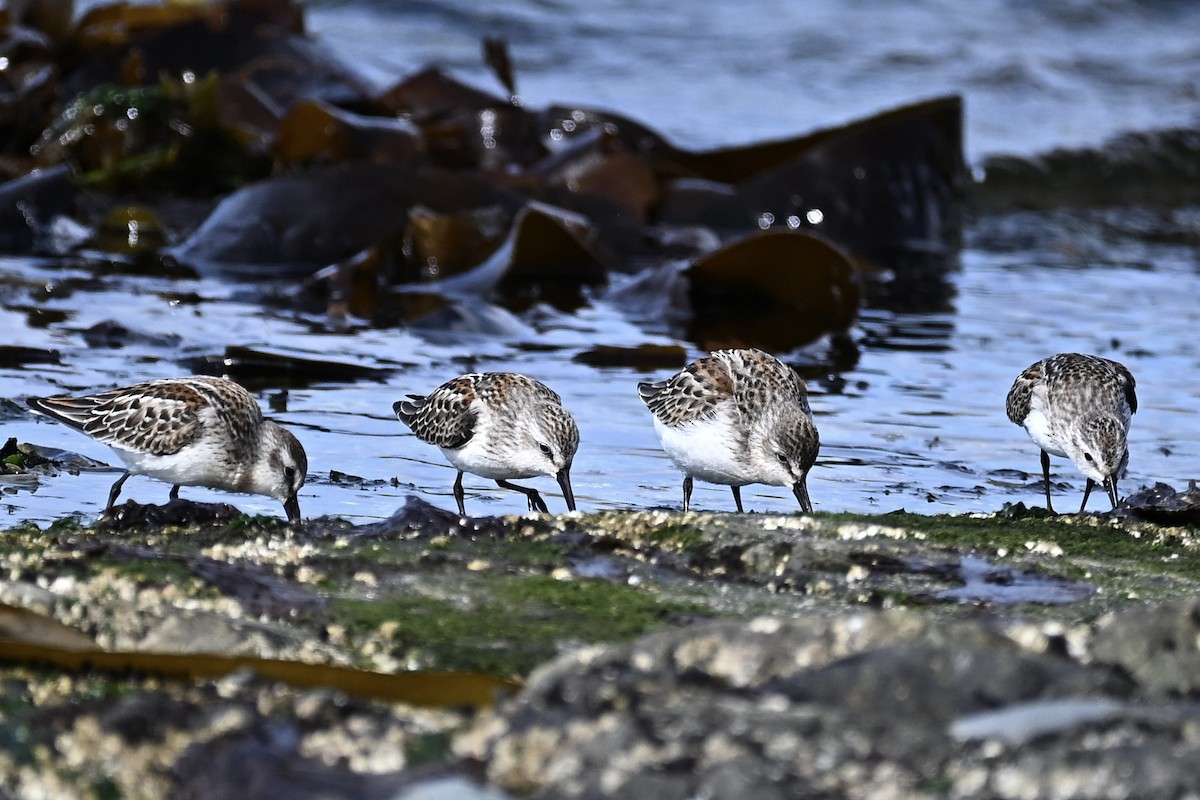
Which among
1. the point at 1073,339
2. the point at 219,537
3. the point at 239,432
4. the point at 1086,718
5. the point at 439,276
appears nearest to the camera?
the point at 1086,718

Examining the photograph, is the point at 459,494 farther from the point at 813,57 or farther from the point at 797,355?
the point at 813,57

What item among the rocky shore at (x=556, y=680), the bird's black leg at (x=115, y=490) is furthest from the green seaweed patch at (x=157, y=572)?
the bird's black leg at (x=115, y=490)

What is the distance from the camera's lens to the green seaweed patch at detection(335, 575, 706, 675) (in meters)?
3.08

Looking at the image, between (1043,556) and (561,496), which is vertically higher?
(1043,556)

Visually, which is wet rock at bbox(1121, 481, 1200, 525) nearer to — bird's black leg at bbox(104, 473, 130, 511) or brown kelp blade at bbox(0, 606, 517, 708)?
brown kelp blade at bbox(0, 606, 517, 708)

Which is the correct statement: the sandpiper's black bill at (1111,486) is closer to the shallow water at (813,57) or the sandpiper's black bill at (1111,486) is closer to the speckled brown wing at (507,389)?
the speckled brown wing at (507,389)

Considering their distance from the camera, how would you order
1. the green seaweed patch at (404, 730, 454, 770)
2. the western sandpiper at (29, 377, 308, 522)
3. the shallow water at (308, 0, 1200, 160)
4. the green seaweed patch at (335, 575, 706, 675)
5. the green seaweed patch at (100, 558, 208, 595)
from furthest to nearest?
the shallow water at (308, 0, 1200, 160), the western sandpiper at (29, 377, 308, 522), the green seaweed patch at (100, 558, 208, 595), the green seaweed patch at (335, 575, 706, 675), the green seaweed patch at (404, 730, 454, 770)

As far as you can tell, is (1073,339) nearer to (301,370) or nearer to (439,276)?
(439,276)

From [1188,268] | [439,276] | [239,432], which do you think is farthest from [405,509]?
[1188,268]

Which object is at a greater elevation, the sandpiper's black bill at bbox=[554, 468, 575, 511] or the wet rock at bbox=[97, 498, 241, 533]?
the wet rock at bbox=[97, 498, 241, 533]

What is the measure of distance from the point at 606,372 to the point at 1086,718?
4.93m

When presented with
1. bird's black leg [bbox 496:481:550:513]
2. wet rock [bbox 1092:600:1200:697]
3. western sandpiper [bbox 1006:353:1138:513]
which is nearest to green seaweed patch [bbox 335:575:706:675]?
wet rock [bbox 1092:600:1200:697]

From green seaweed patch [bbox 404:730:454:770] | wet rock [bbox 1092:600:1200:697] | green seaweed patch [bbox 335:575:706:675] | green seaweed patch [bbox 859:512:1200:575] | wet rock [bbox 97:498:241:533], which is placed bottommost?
wet rock [bbox 97:498:241:533]

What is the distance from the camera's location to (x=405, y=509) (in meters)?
4.20
